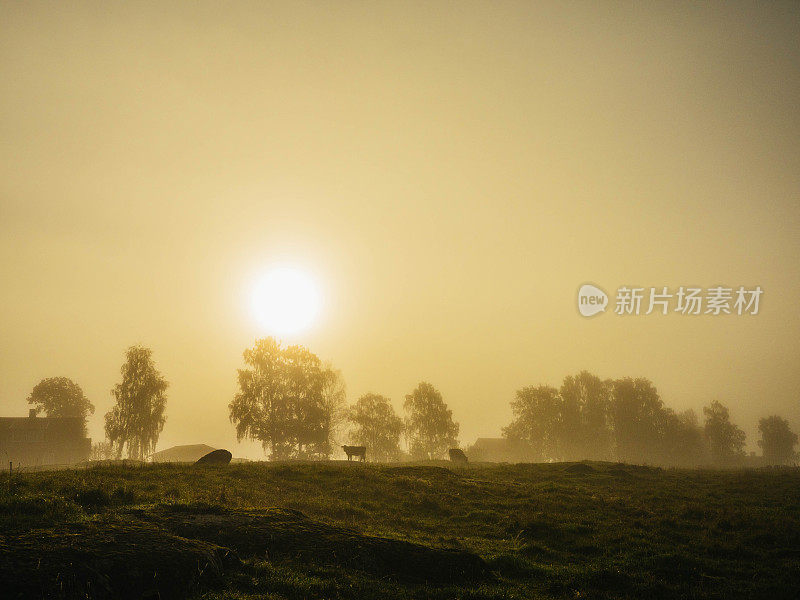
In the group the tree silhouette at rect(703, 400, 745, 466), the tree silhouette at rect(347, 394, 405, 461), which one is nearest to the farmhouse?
the tree silhouette at rect(347, 394, 405, 461)

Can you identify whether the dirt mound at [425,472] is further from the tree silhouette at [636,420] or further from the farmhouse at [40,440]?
the farmhouse at [40,440]

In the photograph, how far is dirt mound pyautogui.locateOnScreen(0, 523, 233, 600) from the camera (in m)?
10.5

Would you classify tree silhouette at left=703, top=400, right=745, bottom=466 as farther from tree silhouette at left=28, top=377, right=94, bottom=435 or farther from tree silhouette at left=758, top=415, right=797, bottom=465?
tree silhouette at left=28, top=377, right=94, bottom=435

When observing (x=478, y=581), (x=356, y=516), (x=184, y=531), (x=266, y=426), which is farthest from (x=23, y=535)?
(x=266, y=426)

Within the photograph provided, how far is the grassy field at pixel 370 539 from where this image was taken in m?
12.0

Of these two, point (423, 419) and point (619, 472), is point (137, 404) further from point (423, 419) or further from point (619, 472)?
point (619, 472)

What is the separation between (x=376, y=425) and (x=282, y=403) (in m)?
32.1

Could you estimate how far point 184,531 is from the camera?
51.1ft

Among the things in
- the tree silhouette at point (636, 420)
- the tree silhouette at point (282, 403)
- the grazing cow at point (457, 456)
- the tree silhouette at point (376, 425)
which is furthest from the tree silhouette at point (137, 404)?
the tree silhouette at point (636, 420)

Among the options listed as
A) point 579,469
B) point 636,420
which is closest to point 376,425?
point 636,420

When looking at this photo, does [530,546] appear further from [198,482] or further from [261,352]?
[261,352]

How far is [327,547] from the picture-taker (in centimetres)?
1563

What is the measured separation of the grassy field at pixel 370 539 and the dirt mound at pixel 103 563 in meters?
0.04

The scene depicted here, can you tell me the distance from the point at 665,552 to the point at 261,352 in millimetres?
69143
